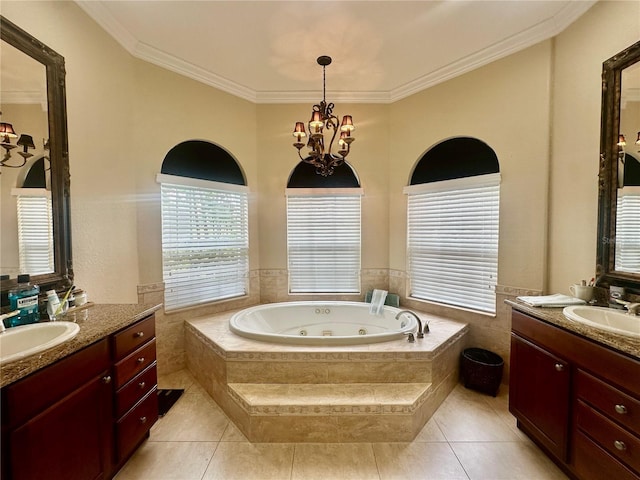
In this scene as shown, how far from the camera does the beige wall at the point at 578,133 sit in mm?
1907

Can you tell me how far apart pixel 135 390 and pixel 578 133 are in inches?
143

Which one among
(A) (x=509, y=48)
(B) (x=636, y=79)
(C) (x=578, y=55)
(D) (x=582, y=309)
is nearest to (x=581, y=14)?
(C) (x=578, y=55)

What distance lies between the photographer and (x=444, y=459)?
5.73ft

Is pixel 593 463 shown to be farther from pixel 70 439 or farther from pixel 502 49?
pixel 502 49

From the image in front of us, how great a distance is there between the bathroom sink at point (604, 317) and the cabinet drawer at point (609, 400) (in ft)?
0.93

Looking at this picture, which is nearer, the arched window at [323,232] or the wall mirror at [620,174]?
the wall mirror at [620,174]

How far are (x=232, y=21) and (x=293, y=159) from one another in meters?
1.45

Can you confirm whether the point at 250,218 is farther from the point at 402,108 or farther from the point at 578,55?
the point at 578,55

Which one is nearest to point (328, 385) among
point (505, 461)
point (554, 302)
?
point (505, 461)

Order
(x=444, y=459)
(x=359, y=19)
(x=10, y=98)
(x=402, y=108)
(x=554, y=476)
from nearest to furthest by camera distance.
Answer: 1. (x=10, y=98)
2. (x=554, y=476)
3. (x=444, y=459)
4. (x=359, y=19)
5. (x=402, y=108)

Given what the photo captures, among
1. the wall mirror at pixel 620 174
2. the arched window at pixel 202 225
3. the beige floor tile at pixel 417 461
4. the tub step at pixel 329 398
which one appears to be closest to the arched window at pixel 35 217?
the arched window at pixel 202 225

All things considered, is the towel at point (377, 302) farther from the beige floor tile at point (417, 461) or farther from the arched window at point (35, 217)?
the arched window at point (35, 217)

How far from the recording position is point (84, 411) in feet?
4.37

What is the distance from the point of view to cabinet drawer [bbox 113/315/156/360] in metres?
1.54
